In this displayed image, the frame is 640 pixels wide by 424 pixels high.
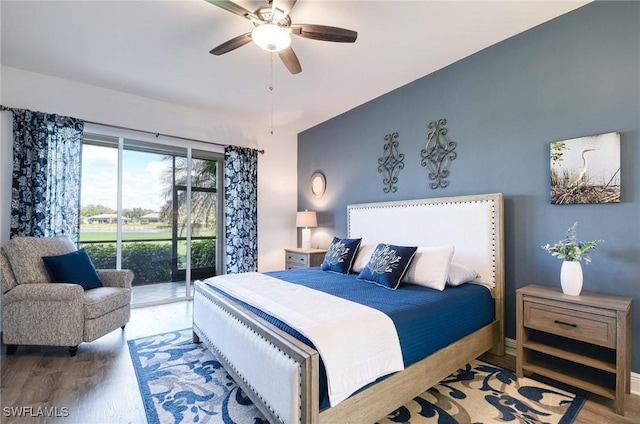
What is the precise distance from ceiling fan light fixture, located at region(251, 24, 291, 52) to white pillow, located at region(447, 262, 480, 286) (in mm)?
2280

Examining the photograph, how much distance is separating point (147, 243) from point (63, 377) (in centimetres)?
234

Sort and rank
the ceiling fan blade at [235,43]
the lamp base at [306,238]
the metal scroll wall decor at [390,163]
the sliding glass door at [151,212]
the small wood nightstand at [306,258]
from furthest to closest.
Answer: the lamp base at [306,238], the small wood nightstand at [306,258], the sliding glass door at [151,212], the metal scroll wall decor at [390,163], the ceiling fan blade at [235,43]

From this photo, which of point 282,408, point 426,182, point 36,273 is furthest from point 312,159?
point 282,408

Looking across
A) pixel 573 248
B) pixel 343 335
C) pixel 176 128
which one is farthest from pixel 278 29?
pixel 176 128

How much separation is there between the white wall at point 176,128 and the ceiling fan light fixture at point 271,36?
271 cm

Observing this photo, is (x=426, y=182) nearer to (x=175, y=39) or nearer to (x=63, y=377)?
(x=175, y=39)

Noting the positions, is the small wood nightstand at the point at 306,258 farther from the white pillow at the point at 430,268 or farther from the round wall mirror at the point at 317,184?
the white pillow at the point at 430,268

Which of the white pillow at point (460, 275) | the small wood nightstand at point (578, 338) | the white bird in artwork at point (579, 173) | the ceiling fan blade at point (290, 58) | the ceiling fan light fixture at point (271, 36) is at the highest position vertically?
the ceiling fan blade at point (290, 58)

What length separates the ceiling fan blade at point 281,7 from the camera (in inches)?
76.3

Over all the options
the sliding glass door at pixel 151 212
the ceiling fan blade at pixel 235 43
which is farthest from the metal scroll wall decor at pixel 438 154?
the sliding glass door at pixel 151 212

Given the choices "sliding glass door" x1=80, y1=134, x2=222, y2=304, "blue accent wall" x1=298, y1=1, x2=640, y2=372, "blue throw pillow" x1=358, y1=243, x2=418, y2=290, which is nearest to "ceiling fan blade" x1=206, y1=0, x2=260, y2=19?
"blue accent wall" x1=298, y1=1, x2=640, y2=372

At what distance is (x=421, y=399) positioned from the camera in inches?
79.5

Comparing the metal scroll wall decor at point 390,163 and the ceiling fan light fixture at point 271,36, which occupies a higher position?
the ceiling fan light fixture at point 271,36

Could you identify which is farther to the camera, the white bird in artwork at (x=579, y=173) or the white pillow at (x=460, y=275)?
the white pillow at (x=460, y=275)
